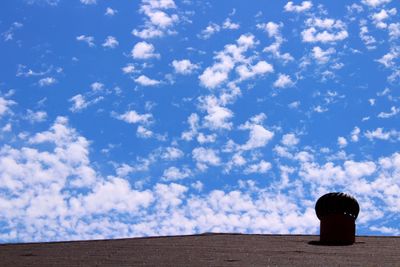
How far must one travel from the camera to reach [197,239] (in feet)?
47.6

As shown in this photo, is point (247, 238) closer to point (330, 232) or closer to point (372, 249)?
point (330, 232)

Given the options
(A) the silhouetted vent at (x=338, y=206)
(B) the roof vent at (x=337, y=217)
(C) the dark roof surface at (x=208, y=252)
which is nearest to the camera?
(C) the dark roof surface at (x=208, y=252)

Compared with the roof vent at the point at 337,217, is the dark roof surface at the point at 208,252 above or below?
below

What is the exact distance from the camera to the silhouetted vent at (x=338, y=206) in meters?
14.4

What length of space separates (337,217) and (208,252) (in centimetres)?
323

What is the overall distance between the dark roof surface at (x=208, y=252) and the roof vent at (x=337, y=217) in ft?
1.02

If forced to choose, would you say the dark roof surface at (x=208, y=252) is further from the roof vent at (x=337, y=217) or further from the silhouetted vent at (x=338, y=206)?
the silhouetted vent at (x=338, y=206)

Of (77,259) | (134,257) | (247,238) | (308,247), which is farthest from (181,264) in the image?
(247,238)

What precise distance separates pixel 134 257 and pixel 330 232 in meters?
4.24

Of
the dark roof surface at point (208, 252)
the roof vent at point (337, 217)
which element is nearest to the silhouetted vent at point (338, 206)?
the roof vent at point (337, 217)

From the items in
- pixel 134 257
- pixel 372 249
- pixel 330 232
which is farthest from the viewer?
pixel 330 232

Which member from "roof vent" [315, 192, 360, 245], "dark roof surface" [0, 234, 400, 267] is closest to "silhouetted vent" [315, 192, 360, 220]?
"roof vent" [315, 192, 360, 245]

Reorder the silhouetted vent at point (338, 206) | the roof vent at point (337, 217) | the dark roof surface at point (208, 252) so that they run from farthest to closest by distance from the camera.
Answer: the silhouetted vent at point (338, 206), the roof vent at point (337, 217), the dark roof surface at point (208, 252)

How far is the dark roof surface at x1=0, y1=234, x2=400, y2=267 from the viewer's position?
11148mm
